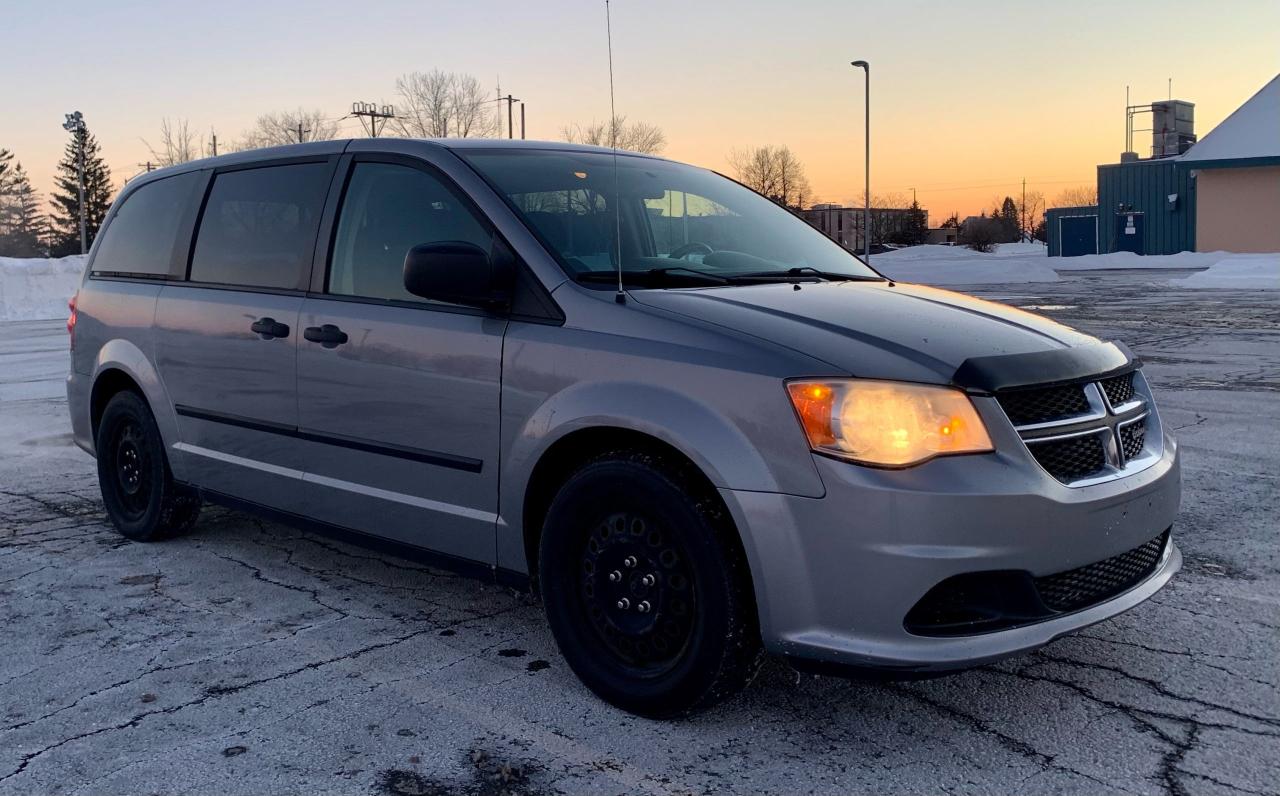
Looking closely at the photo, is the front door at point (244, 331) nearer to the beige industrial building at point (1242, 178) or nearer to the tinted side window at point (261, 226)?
the tinted side window at point (261, 226)

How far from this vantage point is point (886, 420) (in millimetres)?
3010

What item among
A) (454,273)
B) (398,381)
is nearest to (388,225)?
(398,381)

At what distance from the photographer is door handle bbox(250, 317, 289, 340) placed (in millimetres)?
4520

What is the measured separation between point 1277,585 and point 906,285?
1.83m

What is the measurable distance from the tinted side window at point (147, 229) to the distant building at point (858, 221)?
292 ft

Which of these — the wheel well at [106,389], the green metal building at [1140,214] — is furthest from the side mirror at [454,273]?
the green metal building at [1140,214]

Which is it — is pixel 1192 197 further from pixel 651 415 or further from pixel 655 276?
pixel 651 415

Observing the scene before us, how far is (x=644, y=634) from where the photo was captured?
11.2 feet


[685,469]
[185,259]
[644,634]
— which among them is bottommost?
[644,634]

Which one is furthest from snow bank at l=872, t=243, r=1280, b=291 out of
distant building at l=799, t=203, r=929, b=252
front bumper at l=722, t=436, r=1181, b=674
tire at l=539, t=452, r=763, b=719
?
distant building at l=799, t=203, r=929, b=252

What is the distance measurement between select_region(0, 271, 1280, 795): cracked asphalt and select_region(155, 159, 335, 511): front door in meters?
0.53

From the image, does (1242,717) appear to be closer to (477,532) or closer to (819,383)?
(819,383)

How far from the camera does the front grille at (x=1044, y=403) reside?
310cm

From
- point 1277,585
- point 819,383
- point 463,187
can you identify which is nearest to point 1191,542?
point 1277,585
